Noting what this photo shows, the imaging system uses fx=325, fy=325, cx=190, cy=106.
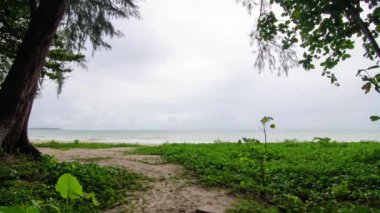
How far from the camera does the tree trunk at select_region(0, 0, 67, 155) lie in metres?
7.40

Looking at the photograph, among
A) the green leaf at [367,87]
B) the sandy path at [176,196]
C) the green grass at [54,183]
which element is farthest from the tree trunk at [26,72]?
the green leaf at [367,87]

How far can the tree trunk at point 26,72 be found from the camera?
24.3 feet

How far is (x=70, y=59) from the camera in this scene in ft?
38.8

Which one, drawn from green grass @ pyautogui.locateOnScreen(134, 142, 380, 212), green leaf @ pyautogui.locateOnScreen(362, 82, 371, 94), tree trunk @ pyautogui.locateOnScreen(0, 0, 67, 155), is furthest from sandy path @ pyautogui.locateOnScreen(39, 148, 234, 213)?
green leaf @ pyautogui.locateOnScreen(362, 82, 371, 94)

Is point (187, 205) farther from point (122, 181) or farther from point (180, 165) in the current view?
point (180, 165)

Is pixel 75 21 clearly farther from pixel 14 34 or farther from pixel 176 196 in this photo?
pixel 176 196

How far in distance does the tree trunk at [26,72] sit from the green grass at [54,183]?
35.2 inches

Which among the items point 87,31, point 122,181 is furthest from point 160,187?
point 87,31

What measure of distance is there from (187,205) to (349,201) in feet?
8.76

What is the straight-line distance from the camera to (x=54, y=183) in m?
6.37

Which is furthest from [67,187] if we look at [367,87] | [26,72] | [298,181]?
[26,72]

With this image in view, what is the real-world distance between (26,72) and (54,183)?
2.79 meters

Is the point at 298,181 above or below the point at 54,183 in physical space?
above

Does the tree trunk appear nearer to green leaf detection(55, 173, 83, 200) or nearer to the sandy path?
the sandy path
